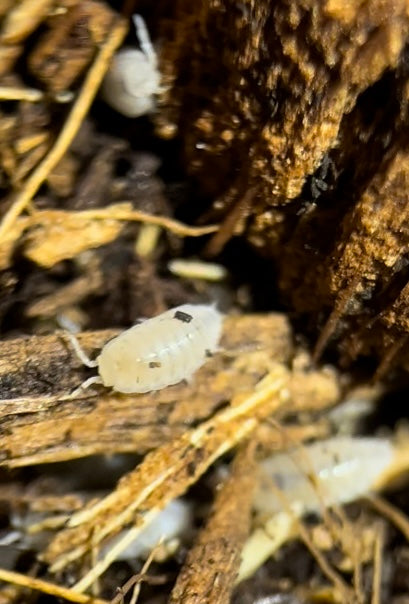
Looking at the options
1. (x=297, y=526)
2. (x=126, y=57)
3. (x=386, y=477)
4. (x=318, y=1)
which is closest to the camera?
(x=318, y=1)

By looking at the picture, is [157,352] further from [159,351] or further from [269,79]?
[269,79]

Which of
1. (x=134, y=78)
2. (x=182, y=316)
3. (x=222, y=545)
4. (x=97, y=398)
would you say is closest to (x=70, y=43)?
(x=134, y=78)

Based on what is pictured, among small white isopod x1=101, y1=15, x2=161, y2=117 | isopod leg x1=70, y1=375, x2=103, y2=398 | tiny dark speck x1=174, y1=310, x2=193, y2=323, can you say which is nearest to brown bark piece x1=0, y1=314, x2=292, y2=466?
isopod leg x1=70, y1=375, x2=103, y2=398

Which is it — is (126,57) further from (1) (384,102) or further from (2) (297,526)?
(2) (297,526)

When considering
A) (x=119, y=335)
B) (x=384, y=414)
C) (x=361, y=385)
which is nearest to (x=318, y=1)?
(x=119, y=335)

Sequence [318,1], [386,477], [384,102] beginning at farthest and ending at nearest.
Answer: [386,477], [384,102], [318,1]

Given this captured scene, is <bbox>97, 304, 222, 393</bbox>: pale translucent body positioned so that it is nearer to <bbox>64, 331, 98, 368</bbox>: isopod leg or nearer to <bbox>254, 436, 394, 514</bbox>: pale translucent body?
<bbox>64, 331, 98, 368</bbox>: isopod leg

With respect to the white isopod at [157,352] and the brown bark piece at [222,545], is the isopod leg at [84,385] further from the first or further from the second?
the brown bark piece at [222,545]
